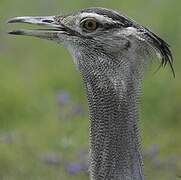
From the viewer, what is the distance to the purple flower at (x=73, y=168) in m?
5.99

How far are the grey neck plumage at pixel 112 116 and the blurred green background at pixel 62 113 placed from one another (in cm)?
170

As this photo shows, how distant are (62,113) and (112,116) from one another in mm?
3116

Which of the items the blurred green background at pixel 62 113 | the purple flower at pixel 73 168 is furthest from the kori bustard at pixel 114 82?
the purple flower at pixel 73 168

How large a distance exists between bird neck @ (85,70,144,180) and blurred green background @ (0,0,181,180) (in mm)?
1699

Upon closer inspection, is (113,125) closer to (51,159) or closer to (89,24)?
(89,24)

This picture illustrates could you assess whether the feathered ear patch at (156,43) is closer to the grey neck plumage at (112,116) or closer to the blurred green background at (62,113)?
the grey neck plumage at (112,116)

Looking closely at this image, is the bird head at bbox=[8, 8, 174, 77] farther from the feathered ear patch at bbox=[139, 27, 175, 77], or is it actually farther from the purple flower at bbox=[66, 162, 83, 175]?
the purple flower at bbox=[66, 162, 83, 175]

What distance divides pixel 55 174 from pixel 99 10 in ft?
7.23

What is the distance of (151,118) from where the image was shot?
7328 mm

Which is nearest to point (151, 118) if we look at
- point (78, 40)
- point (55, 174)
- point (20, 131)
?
point (20, 131)

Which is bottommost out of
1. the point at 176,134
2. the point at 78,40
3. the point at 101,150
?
the point at 176,134

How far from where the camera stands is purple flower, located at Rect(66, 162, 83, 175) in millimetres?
5987

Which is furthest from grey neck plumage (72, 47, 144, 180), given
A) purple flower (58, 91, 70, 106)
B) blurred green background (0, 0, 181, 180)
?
purple flower (58, 91, 70, 106)

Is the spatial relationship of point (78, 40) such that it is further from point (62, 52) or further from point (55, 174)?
point (62, 52)
